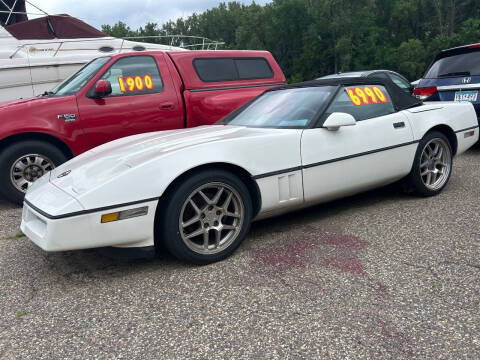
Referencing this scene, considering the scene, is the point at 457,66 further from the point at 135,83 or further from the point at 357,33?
the point at 357,33

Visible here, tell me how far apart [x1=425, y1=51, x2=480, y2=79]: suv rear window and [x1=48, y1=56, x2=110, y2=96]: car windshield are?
478cm

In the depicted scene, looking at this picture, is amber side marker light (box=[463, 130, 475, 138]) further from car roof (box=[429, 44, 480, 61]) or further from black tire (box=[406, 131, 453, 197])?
car roof (box=[429, 44, 480, 61])

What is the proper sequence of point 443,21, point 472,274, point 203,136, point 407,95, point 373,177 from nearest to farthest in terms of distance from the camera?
1. point 472,274
2. point 203,136
3. point 373,177
4. point 407,95
5. point 443,21

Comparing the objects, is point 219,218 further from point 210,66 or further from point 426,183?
point 210,66

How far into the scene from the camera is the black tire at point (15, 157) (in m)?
4.72

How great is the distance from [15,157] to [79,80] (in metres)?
1.29

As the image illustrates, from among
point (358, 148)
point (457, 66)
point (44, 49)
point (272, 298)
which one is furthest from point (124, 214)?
point (44, 49)

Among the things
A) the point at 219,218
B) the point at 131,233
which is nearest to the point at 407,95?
the point at 219,218

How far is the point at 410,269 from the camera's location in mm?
2773

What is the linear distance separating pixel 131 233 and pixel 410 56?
39212 millimetres

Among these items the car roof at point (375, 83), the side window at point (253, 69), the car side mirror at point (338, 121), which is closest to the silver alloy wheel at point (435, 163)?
the car roof at point (375, 83)

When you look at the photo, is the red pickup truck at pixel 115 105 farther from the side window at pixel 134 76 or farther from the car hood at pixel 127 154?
the car hood at pixel 127 154

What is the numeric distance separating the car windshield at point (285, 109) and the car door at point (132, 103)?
1.55 m

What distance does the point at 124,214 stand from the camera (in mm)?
2682
